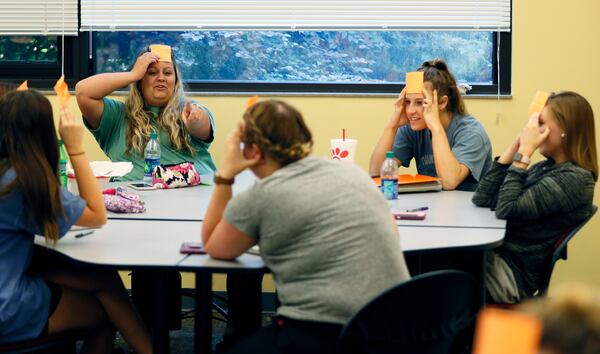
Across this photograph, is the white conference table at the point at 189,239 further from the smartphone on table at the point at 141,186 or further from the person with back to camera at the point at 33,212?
the smartphone on table at the point at 141,186

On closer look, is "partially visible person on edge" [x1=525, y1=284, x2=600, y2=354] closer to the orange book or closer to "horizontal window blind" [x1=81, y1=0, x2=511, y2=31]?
the orange book

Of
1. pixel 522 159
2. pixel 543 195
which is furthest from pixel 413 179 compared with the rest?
pixel 543 195

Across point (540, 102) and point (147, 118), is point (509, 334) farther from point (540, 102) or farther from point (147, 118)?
point (147, 118)

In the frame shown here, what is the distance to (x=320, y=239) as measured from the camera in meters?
2.15

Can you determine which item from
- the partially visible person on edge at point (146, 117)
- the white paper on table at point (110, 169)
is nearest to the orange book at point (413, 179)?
the partially visible person on edge at point (146, 117)

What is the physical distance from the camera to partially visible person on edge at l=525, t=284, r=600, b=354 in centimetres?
94

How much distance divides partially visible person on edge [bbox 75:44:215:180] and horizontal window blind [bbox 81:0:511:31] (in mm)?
464

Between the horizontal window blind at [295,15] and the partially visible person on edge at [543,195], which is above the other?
the horizontal window blind at [295,15]

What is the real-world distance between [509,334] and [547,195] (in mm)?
1925

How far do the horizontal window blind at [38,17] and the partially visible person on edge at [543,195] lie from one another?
2.54 m

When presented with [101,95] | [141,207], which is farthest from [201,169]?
[141,207]

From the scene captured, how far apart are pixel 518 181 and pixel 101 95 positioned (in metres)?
1.99

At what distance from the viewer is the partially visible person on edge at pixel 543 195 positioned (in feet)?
9.48

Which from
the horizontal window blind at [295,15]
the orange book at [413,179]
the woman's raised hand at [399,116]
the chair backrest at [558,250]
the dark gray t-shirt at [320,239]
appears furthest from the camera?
the horizontal window blind at [295,15]
